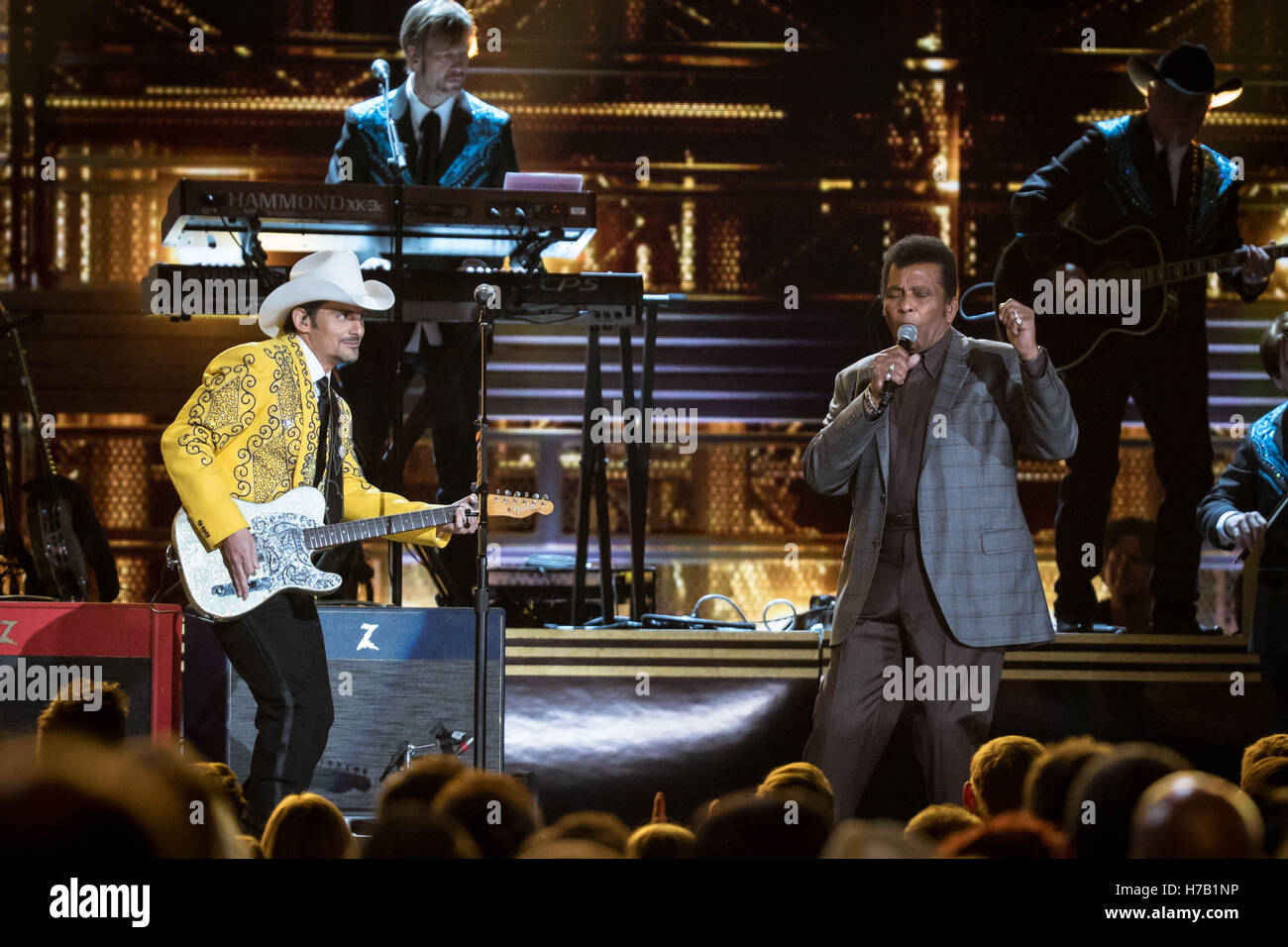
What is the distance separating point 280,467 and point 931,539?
2.00m

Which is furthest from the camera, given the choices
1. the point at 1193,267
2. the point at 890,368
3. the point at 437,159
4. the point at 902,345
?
the point at 437,159

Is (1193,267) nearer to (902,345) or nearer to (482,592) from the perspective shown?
(902,345)

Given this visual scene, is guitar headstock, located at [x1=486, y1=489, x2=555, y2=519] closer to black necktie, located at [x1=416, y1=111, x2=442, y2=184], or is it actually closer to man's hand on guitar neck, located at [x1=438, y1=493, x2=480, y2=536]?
man's hand on guitar neck, located at [x1=438, y1=493, x2=480, y2=536]

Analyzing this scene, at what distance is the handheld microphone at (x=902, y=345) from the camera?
12.0ft

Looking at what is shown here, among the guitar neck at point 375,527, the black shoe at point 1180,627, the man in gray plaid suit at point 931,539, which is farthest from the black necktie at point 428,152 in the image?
the black shoe at point 1180,627

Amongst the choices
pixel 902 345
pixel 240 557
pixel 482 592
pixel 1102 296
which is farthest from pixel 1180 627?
pixel 240 557

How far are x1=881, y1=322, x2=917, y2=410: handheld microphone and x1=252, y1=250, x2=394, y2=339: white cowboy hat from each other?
172cm

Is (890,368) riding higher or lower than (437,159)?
lower

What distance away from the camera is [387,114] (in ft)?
17.0

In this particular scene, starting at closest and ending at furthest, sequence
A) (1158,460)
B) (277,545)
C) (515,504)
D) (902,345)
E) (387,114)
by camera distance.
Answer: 1. (902,345)
2. (277,545)
3. (515,504)
4. (387,114)
5. (1158,460)

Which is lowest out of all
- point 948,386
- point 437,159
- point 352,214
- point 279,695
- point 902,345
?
point 279,695

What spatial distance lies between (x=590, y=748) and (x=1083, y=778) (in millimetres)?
2943

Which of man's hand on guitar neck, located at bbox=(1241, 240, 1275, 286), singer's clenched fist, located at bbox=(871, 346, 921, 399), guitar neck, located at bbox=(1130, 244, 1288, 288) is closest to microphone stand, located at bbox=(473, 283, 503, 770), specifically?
singer's clenched fist, located at bbox=(871, 346, 921, 399)

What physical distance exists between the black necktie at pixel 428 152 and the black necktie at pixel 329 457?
68.1 inches
